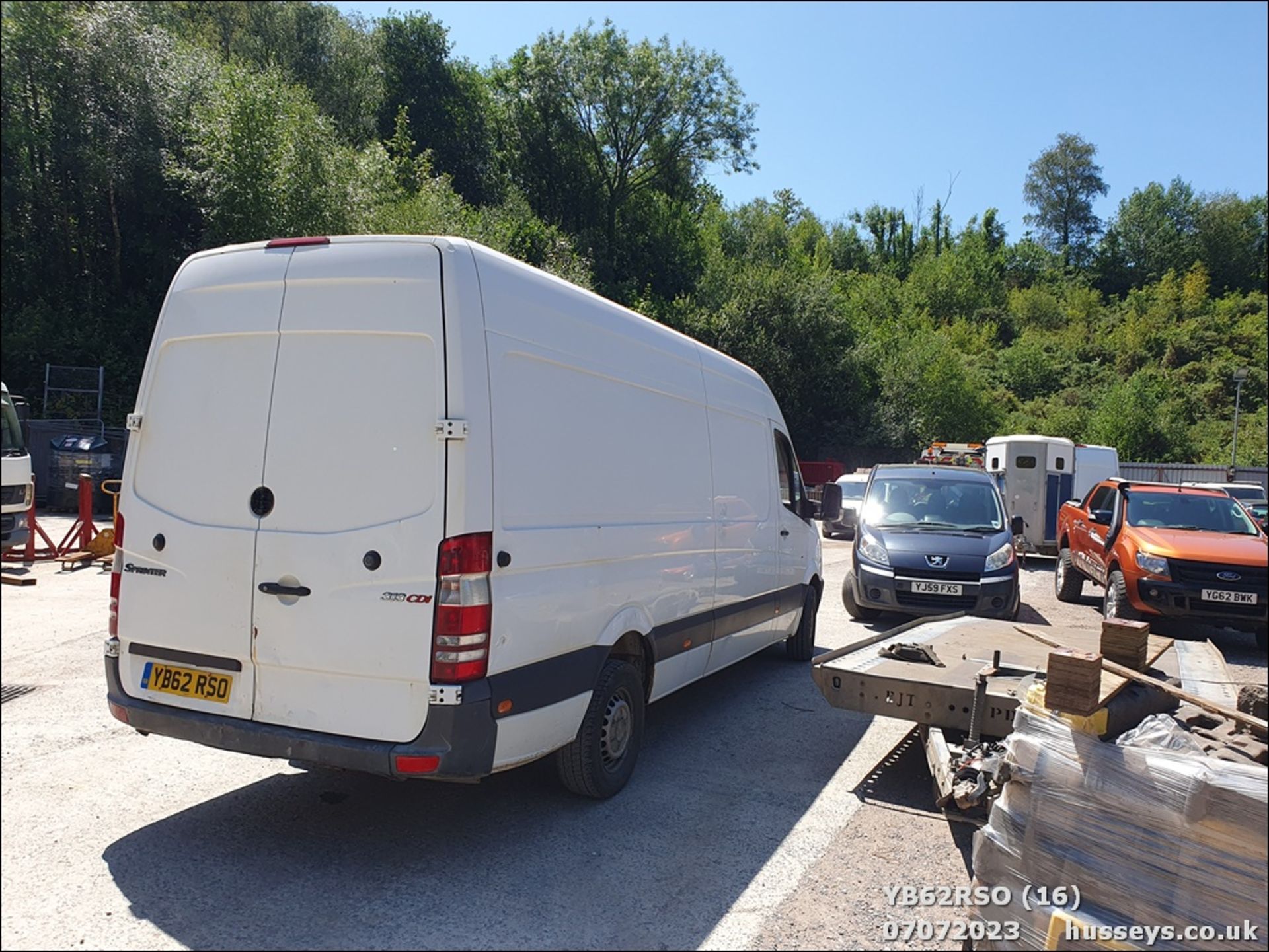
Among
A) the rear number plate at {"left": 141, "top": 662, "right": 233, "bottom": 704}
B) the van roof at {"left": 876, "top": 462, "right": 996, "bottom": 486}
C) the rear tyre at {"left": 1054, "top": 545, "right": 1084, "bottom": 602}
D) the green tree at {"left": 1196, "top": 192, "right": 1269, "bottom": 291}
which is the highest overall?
the green tree at {"left": 1196, "top": 192, "right": 1269, "bottom": 291}

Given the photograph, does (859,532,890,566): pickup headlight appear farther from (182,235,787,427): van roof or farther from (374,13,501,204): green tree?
(374,13,501,204): green tree

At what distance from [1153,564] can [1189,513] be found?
5.06 feet

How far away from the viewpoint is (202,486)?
3.96m

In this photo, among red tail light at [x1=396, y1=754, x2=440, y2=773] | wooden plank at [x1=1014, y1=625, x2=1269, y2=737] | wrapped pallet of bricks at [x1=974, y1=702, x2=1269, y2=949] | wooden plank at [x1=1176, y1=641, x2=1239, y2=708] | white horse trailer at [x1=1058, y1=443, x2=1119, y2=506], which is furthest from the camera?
white horse trailer at [x1=1058, y1=443, x2=1119, y2=506]

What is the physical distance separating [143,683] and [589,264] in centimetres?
3412

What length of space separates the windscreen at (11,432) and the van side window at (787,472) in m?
12.5

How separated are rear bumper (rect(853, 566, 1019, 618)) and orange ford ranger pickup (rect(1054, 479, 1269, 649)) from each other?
131 cm

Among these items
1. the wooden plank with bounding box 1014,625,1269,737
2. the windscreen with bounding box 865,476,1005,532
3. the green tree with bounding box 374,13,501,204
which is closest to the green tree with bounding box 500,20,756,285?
the green tree with bounding box 374,13,501,204

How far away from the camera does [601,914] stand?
11.4 feet

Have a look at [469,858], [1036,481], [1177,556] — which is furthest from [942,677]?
[1036,481]

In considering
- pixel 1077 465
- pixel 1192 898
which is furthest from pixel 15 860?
→ pixel 1077 465

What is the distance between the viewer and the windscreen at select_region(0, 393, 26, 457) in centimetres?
1388

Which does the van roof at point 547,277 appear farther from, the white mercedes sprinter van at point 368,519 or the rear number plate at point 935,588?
the rear number plate at point 935,588

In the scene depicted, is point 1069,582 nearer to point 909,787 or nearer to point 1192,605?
point 1192,605
